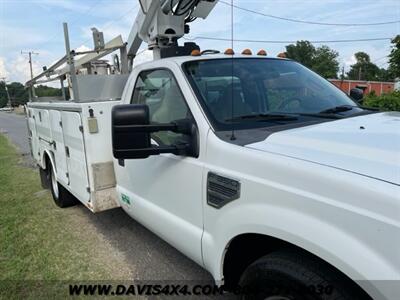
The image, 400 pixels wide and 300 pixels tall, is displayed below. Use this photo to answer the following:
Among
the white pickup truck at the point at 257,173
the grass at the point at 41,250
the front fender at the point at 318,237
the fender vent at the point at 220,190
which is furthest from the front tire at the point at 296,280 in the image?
the grass at the point at 41,250

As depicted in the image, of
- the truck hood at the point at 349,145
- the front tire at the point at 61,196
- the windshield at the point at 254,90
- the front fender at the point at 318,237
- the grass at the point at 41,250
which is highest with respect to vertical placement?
the windshield at the point at 254,90

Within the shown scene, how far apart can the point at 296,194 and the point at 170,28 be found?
10.4 ft

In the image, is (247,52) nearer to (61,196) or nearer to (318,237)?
(318,237)

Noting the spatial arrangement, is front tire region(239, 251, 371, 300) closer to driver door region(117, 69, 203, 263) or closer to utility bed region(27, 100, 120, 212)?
driver door region(117, 69, 203, 263)

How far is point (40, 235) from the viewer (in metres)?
4.62

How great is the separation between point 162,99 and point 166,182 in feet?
2.31

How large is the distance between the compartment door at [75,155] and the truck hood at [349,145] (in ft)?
7.66

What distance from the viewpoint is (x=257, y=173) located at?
6.48ft

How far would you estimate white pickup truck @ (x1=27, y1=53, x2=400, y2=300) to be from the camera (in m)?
1.55

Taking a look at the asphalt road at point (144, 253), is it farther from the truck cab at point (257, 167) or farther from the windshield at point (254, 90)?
the windshield at point (254, 90)

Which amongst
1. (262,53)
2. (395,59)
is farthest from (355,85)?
(395,59)

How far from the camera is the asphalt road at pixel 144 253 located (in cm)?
349

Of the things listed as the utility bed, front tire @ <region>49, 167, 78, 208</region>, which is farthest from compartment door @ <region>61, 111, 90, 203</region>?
front tire @ <region>49, 167, 78, 208</region>

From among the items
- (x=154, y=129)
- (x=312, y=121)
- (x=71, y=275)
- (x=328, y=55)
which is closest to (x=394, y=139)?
(x=312, y=121)
